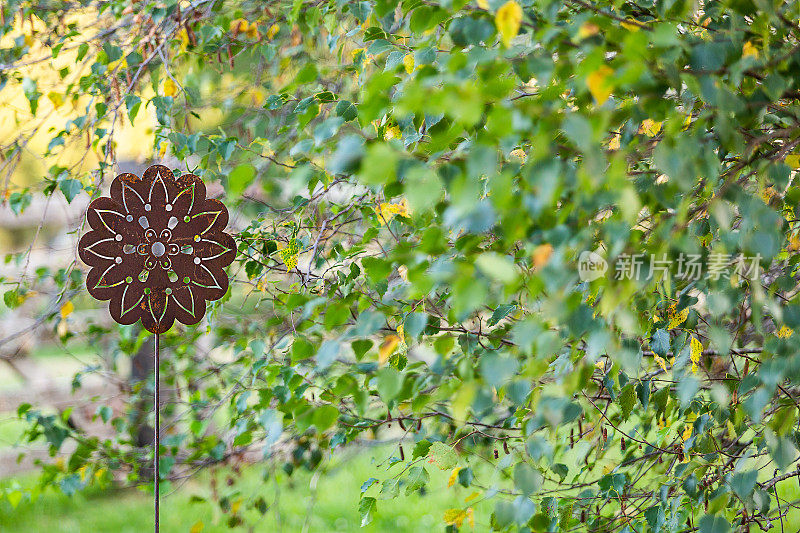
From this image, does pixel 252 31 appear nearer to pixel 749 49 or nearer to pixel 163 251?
pixel 163 251

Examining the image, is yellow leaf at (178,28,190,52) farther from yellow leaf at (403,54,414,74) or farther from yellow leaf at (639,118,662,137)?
yellow leaf at (639,118,662,137)

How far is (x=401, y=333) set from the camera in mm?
1038

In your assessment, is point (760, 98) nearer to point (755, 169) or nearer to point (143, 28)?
point (755, 169)

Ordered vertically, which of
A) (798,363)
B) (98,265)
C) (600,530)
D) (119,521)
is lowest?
(119,521)

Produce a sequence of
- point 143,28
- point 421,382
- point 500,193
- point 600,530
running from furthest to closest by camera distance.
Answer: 1. point 143,28
2. point 600,530
3. point 421,382
4. point 500,193

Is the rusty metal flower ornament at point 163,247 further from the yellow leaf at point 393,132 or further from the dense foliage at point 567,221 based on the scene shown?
the yellow leaf at point 393,132

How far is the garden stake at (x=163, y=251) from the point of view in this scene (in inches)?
56.4

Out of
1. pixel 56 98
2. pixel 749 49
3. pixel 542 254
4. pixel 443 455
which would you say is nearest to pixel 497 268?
pixel 542 254

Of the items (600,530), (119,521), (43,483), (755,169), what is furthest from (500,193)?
(119,521)

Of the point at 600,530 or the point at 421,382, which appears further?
the point at 600,530

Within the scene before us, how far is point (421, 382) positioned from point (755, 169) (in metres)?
0.54

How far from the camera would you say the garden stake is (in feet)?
4.70

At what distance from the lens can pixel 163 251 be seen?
1462 mm

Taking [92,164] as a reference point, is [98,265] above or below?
above
